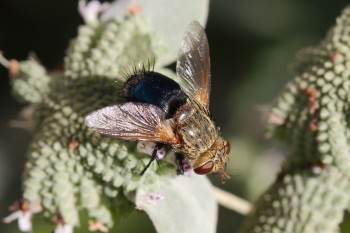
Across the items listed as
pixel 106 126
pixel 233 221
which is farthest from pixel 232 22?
pixel 106 126

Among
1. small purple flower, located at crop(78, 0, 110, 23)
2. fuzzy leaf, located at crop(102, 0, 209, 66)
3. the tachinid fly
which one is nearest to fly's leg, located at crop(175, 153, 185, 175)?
the tachinid fly

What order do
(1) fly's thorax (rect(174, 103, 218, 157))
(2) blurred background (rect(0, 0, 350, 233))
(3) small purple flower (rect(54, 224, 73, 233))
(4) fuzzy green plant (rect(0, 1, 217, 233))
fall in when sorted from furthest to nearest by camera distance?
(2) blurred background (rect(0, 0, 350, 233)) → (3) small purple flower (rect(54, 224, 73, 233)) → (4) fuzzy green plant (rect(0, 1, 217, 233)) → (1) fly's thorax (rect(174, 103, 218, 157))

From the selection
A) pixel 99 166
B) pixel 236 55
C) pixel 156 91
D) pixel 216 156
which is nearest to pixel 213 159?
pixel 216 156

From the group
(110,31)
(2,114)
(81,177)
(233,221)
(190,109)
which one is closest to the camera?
(190,109)

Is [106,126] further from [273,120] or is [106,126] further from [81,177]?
[273,120]

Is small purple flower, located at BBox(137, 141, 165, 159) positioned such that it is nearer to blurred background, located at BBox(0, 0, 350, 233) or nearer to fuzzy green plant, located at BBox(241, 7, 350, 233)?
fuzzy green plant, located at BBox(241, 7, 350, 233)

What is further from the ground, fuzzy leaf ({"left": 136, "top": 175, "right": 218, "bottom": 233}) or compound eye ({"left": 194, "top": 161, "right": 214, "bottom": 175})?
compound eye ({"left": 194, "top": 161, "right": 214, "bottom": 175})

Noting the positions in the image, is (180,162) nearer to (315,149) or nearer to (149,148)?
(149,148)
